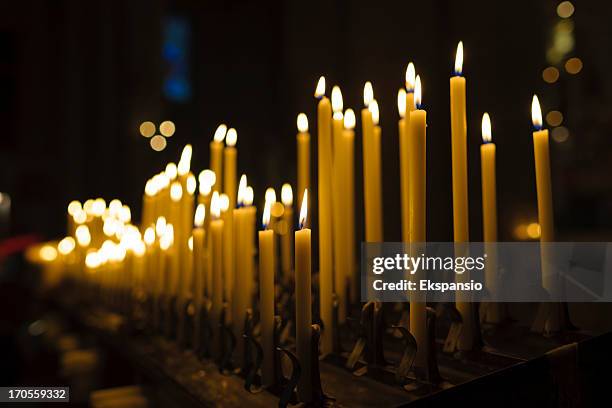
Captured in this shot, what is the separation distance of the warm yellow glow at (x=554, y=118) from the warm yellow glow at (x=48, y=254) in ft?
8.03

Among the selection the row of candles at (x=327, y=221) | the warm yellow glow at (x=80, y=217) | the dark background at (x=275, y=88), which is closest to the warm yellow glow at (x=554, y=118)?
the dark background at (x=275, y=88)

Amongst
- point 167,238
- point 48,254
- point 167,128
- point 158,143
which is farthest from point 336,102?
point 167,128

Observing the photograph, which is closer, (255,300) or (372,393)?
(372,393)

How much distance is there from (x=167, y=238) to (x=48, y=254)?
2147 millimetres

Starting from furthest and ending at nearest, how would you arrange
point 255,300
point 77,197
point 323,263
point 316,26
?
point 77,197
point 316,26
point 255,300
point 323,263

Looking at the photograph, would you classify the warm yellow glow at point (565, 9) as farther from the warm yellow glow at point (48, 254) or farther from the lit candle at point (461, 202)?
the warm yellow glow at point (48, 254)

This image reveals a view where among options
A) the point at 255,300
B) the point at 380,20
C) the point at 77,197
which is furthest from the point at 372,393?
the point at 77,197

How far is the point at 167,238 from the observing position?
1.07 meters

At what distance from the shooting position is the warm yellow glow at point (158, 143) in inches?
195

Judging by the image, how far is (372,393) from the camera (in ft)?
1.84

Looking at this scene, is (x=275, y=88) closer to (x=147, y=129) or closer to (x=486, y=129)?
(x=147, y=129)

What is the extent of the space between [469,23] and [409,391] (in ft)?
3.84

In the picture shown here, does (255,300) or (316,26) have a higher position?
(316,26)

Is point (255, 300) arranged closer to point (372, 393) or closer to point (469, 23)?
point (372, 393)
